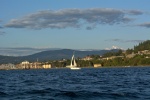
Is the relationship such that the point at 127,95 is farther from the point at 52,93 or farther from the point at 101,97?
the point at 52,93

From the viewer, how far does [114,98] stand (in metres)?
43.9

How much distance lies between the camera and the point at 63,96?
46.7 m

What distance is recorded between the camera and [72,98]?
45.2m

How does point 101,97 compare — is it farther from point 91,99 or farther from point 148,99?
point 148,99

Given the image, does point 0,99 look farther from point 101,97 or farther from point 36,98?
point 101,97

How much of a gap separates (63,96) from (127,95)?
23.8ft

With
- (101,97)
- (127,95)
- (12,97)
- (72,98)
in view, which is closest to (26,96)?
(12,97)

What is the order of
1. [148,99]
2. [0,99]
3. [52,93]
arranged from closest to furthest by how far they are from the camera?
1. [148,99]
2. [0,99]
3. [52,93]

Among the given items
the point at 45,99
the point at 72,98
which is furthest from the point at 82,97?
the point at 45,99

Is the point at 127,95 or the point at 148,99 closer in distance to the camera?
the point at 148,99

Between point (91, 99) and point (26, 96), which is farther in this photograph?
point (26, 96)

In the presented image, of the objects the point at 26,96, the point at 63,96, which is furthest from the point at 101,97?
the point at 26,96

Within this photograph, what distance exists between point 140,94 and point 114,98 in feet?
15.6

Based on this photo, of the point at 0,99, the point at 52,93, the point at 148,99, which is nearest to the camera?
the point at 148,99
